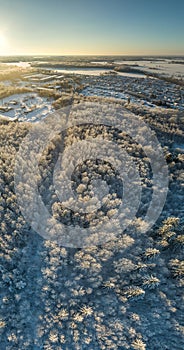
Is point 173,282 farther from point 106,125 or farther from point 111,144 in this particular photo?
point 106,125

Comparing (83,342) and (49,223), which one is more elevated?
(49,223)

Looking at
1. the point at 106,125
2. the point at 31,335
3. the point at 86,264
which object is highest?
the point at 106,125

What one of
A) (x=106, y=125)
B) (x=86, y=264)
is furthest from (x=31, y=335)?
(x=106, y=125)

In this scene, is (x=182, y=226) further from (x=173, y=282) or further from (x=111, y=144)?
(x=111, y=144)

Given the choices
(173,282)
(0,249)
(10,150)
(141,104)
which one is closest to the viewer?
(173,282)

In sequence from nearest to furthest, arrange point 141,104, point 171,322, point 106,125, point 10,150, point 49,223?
point 171,322 < point 49,223 < point 10,150 < point 106,125 < point 141,104

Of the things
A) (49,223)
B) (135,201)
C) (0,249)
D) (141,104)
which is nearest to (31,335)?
(0,249)

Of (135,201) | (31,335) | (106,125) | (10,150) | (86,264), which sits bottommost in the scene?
(31,335)

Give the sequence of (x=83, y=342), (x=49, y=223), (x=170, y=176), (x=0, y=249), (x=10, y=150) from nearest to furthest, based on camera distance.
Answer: (x=83, y=342), (x=0, y=249), (x=49, y=223), (x=170, y=176), (x=10, y=150)

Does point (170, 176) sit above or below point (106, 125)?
below

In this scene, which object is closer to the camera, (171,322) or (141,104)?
(171,322)
